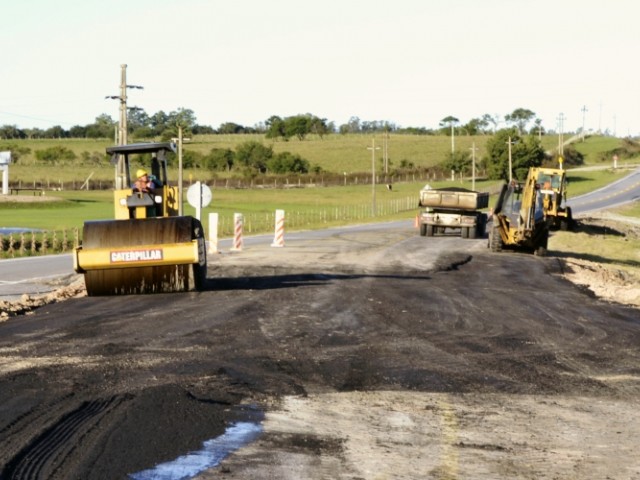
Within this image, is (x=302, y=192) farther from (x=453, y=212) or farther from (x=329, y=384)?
(x=329, y=384)

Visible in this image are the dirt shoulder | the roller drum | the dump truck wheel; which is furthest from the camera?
the dump truck wheel

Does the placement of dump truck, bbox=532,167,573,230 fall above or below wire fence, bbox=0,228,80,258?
above

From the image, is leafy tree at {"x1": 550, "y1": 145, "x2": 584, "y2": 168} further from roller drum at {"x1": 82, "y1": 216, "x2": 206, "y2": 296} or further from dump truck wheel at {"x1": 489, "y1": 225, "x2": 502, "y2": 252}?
roller drum at {"x1": 82, "y1": 216, "x2": 206, "y2": 296}

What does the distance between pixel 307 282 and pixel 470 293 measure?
3416 millimetres

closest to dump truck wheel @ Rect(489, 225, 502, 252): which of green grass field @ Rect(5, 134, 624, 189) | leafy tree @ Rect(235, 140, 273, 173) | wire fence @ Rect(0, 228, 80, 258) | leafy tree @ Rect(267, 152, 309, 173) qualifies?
wire fence @ Rect(0, 228, 80, 258)

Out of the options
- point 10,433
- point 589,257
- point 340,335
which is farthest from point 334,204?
point 10,433

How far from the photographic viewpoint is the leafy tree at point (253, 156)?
152750 mm

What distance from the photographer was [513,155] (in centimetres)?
12438

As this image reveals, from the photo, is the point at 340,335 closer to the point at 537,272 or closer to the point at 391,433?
the point at 391,433

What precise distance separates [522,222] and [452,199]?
11365 mm

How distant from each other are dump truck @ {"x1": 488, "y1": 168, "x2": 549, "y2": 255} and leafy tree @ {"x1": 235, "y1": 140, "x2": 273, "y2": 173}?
115852 mm

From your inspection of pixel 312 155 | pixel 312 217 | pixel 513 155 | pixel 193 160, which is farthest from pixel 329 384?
pixel 312 155

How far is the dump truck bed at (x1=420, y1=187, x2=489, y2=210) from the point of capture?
44594mm

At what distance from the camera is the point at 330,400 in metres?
9.84
